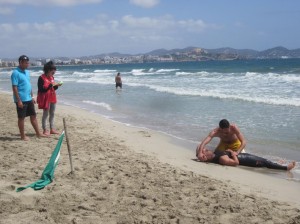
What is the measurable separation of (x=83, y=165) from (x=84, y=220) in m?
2.04

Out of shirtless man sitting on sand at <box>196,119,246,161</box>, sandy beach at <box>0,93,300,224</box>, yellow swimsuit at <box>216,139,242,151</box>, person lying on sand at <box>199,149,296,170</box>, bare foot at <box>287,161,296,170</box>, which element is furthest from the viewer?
yellow swimsuit at <box>216,139,242,151</box>

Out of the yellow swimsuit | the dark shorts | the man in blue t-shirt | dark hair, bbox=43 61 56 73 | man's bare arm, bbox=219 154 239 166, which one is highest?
dark hair, bbox=43 61 56 73

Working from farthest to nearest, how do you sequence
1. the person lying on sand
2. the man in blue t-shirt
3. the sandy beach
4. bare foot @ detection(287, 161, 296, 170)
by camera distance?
1. the man in blue t-shirt
2. the person lying on sand
3. bare foot @ detection(287, 161, 296, 170)
4. the sandy beach

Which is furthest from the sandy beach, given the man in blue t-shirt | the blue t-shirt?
the blue t-shirt

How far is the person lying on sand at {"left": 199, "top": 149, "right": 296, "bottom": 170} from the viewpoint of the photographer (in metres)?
6.43

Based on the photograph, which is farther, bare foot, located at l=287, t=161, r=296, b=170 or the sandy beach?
bare foot, located at l=287, t=161, r=296, b=170

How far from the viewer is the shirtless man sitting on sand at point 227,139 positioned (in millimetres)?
6754

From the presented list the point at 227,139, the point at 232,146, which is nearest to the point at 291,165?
the point at 232,146

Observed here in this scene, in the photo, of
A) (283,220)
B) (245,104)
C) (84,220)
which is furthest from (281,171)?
(245,104)

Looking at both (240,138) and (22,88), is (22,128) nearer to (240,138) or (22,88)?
(22,88)

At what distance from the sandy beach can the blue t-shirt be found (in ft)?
3.03

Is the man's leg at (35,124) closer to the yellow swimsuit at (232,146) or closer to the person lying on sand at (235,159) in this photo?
the person lying on sand at (235,159)

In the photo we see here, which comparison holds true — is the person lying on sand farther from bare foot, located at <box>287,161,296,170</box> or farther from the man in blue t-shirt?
the man in blue t-shirt

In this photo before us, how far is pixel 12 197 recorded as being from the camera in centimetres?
454
